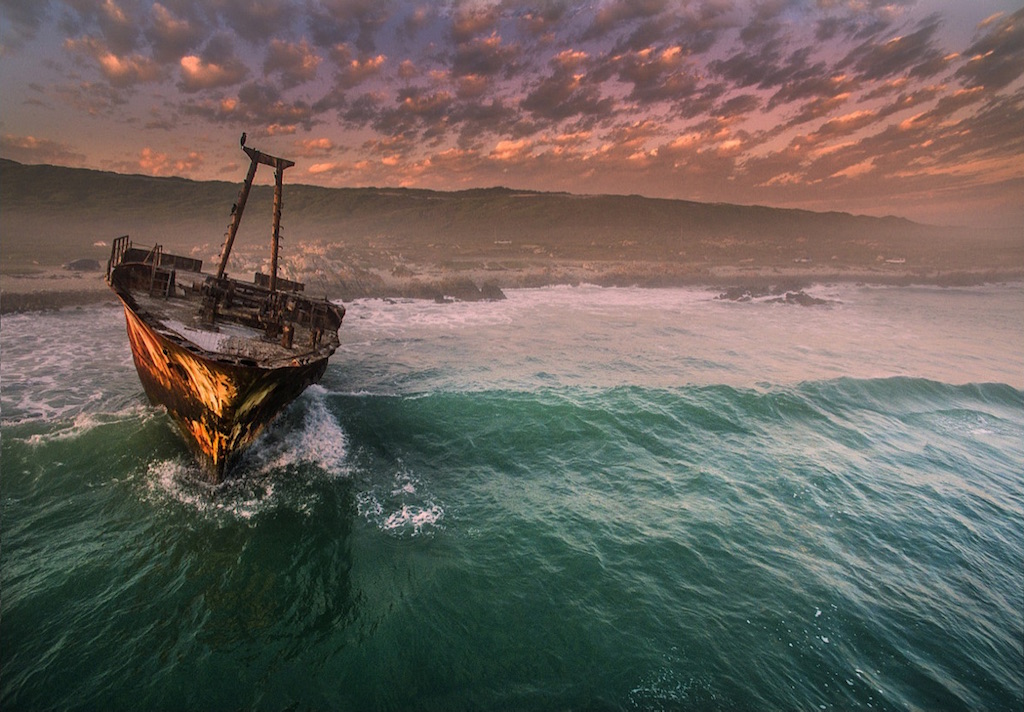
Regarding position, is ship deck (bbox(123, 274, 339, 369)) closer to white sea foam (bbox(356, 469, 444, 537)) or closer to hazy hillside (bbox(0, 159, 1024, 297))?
white sea foam (bbox(356, 469, 444, 537))

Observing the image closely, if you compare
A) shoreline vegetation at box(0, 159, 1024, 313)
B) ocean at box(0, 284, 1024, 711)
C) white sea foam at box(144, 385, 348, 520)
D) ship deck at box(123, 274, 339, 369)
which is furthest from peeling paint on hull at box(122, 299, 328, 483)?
shoreline vegetation at box(0, 159, 1024, 313)

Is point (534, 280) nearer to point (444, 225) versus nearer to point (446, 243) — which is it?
point (446, 243)

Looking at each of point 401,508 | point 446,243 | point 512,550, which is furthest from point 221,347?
point 446,243

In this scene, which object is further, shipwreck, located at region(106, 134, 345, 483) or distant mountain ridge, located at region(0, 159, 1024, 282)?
distant mountain ridge, located at region(0, 159, 1024, 282)

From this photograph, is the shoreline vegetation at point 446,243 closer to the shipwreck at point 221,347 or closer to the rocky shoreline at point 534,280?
the rocky shoreline at point 534,280

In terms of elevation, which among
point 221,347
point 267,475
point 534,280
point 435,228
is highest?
point 435,228

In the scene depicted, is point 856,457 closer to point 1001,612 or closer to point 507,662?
point 1001,612
